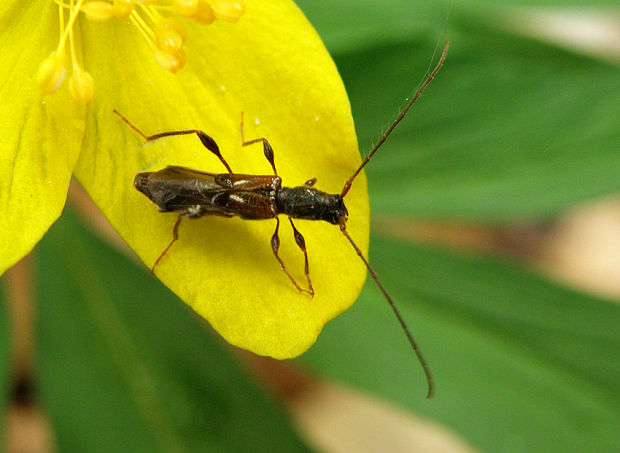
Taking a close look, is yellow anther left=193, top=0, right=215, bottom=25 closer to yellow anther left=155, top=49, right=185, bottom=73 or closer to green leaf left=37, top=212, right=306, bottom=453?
yellow anther left=155, top=49, right=185, bottom=73

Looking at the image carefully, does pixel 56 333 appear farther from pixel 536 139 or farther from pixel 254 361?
pixel 536 139

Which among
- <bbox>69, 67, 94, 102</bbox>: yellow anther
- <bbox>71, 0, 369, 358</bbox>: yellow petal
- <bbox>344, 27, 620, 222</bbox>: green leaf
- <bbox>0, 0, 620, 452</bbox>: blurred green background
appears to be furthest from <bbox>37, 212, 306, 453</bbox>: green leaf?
<bbox>69, 67, 94, 102</bbox>: yellow anther

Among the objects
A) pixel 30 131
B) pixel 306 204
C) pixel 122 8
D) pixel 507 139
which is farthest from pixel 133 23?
pixel 507 139

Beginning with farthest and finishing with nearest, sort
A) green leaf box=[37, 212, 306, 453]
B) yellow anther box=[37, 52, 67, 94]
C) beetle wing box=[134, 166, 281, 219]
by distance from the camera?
green leaf box=[37, 212, 306, 453], beetle wing box=[134, 166, 281, 219], yellow anther box=[37, 52, 67, 94]

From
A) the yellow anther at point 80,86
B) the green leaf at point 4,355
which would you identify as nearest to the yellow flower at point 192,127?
the yellow anther at point 80,86

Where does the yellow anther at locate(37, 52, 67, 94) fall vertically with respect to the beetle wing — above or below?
above

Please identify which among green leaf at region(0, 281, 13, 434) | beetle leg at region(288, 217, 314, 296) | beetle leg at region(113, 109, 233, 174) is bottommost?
green leaf at region(0, 281, 13, 434)

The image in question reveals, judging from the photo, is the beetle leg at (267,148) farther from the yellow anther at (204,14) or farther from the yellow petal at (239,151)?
the yellow anther at (204,14)
